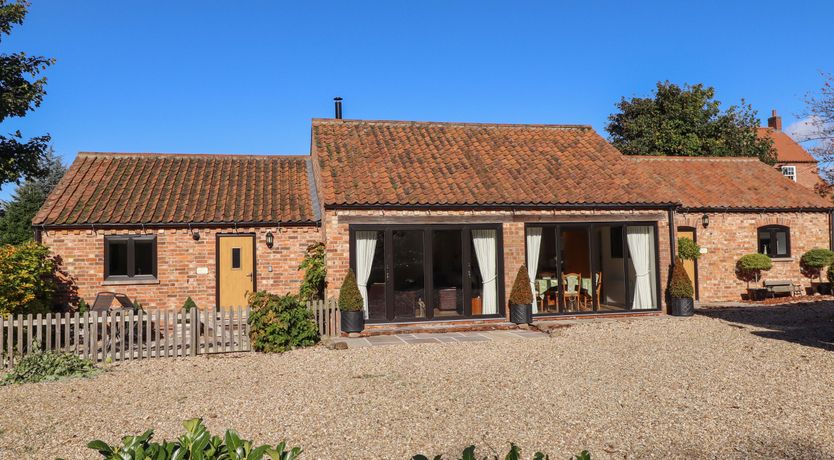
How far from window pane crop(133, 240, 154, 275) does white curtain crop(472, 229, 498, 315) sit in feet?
27.3

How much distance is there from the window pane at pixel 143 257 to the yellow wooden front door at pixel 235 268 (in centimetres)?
170

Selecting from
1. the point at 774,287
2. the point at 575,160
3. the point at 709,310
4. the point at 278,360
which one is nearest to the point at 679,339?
the point at 709,310

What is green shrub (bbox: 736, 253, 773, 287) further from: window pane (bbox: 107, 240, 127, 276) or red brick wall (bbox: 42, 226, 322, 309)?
window pane (bbox: 107, 240, 127, 276)

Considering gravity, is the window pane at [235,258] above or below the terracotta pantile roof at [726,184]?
below

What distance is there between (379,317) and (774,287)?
13284 mm

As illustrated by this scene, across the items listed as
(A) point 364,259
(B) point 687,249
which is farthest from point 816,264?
(A) point 364,259

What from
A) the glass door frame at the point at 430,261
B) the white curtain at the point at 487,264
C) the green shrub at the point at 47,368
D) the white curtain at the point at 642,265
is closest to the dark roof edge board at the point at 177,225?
the glass door frame at the point at 430,261

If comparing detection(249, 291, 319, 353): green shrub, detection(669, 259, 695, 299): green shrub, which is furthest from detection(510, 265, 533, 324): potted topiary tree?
detection(249, 291, 319, 353): green shrub

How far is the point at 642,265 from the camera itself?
46.3 ft

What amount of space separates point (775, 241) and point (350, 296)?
15180 mm

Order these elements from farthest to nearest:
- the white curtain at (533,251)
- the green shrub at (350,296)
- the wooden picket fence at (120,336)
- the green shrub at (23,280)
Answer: the white curtain at (533,251) → the green shrub at (350,296) → the green shrub at (23,280) → the wooden picket fence at (120,336)

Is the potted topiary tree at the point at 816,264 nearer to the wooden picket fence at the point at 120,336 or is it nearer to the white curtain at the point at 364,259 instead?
the white curtain at the point at 364,259

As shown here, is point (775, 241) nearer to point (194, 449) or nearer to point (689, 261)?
point (689, 261)

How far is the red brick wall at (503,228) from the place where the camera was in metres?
12.3
